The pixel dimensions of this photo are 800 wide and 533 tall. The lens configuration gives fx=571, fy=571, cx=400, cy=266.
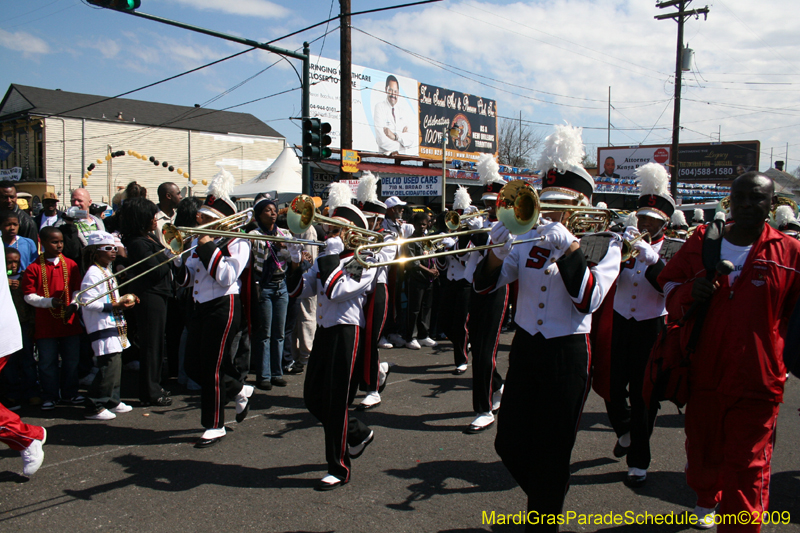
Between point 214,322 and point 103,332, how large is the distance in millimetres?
1500

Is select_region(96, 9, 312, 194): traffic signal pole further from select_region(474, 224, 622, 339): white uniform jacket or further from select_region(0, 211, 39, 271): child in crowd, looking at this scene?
select_region(474, 224, 622, 339): white uniform jacket

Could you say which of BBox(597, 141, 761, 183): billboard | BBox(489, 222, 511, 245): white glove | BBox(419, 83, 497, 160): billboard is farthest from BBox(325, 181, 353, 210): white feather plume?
BBox(597, 141, 761, 183): billboard

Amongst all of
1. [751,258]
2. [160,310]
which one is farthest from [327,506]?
[160,310]

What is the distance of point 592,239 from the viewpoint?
11.2 ft

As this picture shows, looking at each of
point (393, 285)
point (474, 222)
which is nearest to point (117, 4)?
point (393, 285)

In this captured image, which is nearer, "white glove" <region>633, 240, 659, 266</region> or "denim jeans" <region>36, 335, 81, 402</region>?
"white glove" <region>633, 240, 659, 266</region>

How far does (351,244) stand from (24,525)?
8.84ft

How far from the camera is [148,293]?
5.99 meters

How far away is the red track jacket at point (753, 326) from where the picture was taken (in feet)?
9.37

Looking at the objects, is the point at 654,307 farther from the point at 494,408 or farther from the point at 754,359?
the point at 494,408

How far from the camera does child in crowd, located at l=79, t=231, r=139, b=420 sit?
5469 millimetres

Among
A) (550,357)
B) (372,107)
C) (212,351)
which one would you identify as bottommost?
(212,351)

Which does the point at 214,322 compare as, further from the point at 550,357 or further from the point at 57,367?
the point at 550,357

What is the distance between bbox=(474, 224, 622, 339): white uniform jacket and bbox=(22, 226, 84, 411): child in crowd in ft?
14.5
